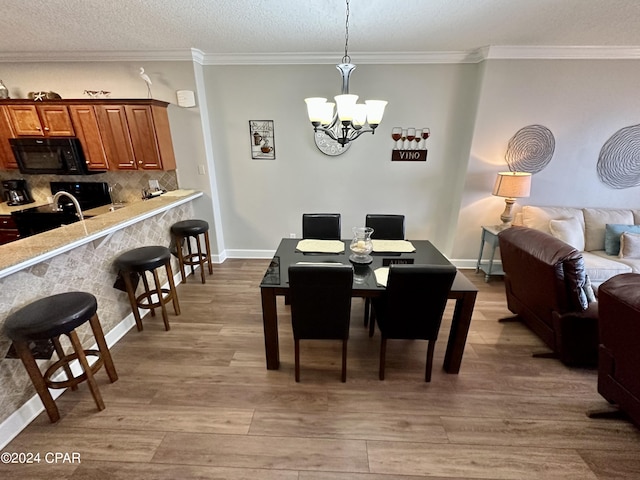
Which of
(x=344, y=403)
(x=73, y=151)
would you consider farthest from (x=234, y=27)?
(x=344, y=403)

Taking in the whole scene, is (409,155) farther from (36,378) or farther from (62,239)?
(36,378)

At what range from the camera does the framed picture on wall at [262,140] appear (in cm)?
352

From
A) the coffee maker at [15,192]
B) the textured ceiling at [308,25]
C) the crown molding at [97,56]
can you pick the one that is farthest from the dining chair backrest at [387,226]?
the coffee maker at [15,192]

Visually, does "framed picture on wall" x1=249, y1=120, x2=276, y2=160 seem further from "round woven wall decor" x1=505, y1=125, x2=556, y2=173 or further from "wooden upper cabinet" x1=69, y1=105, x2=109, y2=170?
"round woven wall decor" x1=505, y1=125, x2=556, y2=173

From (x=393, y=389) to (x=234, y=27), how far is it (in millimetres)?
3389

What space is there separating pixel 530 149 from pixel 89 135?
17.5 feet

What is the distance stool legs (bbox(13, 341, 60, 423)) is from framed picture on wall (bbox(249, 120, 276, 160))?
2898 mm

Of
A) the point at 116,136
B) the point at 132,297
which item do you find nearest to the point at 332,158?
the point at 116,136

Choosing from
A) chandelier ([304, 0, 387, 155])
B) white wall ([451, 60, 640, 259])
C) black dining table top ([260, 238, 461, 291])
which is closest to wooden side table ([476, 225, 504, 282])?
white wall ([451, 60, 640, 259])

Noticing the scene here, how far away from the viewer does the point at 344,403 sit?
178cm

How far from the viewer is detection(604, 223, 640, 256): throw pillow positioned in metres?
2.80

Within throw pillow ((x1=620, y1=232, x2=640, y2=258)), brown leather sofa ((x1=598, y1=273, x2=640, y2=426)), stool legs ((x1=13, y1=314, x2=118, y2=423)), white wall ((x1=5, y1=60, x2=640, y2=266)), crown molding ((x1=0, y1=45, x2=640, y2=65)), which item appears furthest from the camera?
white wall ((x1=5, y1=60, x2=640, y2=266))

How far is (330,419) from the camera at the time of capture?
167 cm

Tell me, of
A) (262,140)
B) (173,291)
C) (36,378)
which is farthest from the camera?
(262,140)
